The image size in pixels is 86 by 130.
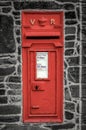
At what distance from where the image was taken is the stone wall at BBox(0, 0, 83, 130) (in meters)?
6.93

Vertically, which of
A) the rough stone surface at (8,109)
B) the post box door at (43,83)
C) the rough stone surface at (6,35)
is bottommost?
the rough stone surface at (8,109)

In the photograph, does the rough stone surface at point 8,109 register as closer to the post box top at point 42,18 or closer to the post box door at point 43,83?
the post box door at point 43,83

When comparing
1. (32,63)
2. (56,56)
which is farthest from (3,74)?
(56,56)

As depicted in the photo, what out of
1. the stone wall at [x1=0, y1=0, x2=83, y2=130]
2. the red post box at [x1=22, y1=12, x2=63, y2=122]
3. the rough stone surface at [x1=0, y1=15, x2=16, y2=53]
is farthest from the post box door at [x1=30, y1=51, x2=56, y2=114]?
the rough stone surface at [x1=0, y1=15, x2=16, y2=53]

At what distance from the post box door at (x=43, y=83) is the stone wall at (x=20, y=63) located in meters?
0.22

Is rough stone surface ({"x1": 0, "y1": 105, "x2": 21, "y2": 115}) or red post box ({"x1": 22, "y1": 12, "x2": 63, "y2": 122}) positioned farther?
rough stone surface ({"x1": 0, "y1": 105, "x2": 21, "y2": 115})

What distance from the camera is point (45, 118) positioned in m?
7.20

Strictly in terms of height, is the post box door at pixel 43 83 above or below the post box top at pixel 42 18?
below

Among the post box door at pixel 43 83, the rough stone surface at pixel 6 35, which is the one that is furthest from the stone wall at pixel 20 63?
the post box door at pixel 43 83

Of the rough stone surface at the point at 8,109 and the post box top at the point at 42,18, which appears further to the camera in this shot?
the rough stone surface at the point at 8,109

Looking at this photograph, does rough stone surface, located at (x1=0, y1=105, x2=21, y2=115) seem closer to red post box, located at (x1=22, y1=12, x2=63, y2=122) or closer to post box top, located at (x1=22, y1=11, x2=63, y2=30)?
red post box, located at (x1=22, y1=12, x2=63, y2=122)

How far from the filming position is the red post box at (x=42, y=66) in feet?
22.8

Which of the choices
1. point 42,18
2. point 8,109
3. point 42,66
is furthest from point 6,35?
point 8,109

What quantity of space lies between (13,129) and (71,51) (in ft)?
5.86
